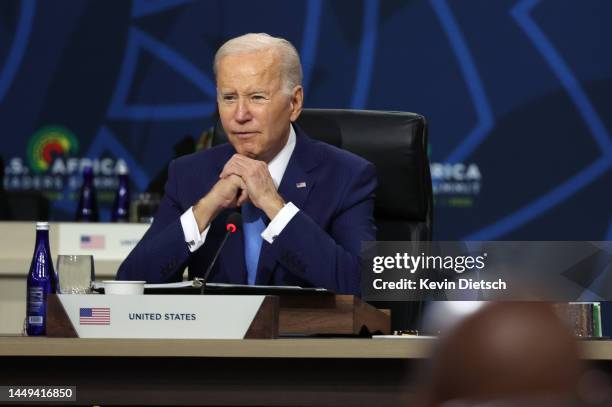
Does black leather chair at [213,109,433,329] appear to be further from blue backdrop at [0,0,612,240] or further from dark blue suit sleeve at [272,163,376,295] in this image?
blue backdrop at [0,0,612,240]

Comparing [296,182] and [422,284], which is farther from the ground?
[296,182]

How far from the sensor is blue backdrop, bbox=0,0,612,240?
4.91 m

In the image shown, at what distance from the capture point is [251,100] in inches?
91.2

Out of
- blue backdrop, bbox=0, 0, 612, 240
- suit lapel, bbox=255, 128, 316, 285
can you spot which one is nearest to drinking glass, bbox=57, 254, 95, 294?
suit lapel, bbox=255, 128, 316, 285

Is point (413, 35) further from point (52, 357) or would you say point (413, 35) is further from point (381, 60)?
point (52, 357)

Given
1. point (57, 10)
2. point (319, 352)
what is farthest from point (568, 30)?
point (319, 352)

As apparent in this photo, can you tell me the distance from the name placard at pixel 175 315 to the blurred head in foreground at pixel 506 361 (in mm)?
1244

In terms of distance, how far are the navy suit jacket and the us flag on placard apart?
0.68 metres

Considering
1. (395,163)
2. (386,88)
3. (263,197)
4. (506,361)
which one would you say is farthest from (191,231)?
(386,88)

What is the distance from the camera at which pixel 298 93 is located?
2.41 meters

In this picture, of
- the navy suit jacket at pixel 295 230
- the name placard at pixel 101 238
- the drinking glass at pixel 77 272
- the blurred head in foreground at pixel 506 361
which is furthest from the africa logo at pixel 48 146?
the blurred head in foreground at pixel 506 361

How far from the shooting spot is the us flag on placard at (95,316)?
151cm

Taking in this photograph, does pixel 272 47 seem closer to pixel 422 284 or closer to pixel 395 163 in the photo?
pixel 395 163

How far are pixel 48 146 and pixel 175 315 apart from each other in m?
3.59
